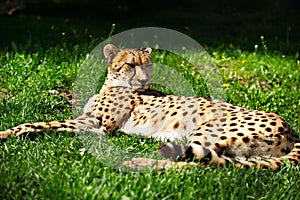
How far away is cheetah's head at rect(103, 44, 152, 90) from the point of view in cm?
457

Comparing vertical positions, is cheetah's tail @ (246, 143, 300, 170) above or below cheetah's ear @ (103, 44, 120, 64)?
below

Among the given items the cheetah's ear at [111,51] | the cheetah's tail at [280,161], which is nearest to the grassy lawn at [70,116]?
the cheetah's tail at [280,161]

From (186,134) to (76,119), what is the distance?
895mm

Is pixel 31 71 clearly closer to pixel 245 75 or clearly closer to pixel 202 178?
pixel 245 75

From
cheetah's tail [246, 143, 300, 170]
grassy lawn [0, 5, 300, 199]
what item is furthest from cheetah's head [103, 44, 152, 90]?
cheetah's tail [246, 143, 300, 170]

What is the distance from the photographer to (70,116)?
482 cm

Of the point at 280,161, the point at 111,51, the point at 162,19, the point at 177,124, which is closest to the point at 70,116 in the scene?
the point at 111,51

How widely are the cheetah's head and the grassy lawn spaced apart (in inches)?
19.9

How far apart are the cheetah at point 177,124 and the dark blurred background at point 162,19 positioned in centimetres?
255

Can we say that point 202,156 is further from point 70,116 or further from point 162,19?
point 162,19

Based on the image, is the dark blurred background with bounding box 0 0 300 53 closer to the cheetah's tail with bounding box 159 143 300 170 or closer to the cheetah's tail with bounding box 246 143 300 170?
the cheetah's tail with bounding box 159 143 300 170

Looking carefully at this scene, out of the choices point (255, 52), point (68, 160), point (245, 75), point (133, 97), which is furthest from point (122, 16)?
point (68, 160)

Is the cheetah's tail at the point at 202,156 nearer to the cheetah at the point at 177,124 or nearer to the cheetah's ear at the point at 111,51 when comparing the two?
the cheetah at the point at 177,124

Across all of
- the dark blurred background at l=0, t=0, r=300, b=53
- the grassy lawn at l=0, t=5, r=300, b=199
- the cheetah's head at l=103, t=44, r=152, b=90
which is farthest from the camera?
the dark blurred background at l=0, t=0, r=300, b=53
